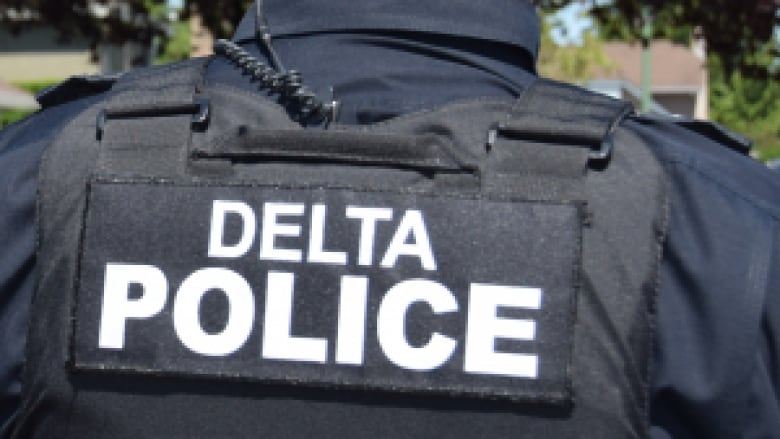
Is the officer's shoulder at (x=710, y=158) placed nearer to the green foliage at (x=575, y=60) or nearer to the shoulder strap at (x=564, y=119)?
the shoulder strap at (x=564, y=119)

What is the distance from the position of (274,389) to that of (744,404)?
1.81 feet

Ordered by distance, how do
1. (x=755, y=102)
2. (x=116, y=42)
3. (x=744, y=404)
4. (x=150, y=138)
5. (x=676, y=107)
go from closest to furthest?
(x=744, y=404) → (x=150, y=138) → (x=116, y=42) → (x=755, y=102) → (x=676, y=107)

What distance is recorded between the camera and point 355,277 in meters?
1.35

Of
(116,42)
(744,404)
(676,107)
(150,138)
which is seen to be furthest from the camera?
(676,107)

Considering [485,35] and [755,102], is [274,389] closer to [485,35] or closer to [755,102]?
[485,35]

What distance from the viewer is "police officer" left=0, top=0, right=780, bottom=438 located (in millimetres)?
1309

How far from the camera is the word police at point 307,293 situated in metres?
1.33

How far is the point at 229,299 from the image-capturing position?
1.36 metres

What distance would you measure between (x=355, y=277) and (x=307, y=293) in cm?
6

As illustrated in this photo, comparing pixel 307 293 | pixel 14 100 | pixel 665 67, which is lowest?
pixel 307 293

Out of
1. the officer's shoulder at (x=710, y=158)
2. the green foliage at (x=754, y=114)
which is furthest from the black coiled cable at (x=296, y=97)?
the green foliage at (x=754, y=114)

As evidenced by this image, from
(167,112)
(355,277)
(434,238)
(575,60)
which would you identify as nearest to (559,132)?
(434,238)

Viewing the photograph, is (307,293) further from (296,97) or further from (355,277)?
(296,97)

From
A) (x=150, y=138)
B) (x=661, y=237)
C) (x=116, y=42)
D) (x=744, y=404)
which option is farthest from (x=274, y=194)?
(x=116, y=42)
